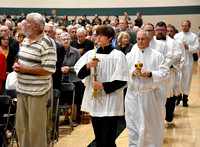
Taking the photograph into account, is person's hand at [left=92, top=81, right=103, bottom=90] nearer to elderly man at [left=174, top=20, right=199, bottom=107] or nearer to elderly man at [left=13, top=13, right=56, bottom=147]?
elderly man at [left=13, top=13, right=56, bottom=147]

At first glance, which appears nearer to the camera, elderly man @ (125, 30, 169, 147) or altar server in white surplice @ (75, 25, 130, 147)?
altar server in white surplice @ (75, 25, 130, 147)

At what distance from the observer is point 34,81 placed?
4.78m

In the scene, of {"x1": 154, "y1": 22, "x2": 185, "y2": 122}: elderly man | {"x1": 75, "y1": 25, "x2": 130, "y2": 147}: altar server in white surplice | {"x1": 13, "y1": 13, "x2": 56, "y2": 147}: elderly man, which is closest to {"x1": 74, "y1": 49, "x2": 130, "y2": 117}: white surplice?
{"x1": 75, "y1": 25, "x2": 130, "y2": 147}: altar server in white surplice

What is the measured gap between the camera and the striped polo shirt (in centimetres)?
475

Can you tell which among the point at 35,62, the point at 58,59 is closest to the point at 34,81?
the point at 35,62

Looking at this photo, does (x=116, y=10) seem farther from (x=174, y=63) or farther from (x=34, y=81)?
(x=34, y=81)

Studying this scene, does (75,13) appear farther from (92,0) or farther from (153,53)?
(153,53)

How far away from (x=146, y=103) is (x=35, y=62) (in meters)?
2.10

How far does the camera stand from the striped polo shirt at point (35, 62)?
4754 millimetres

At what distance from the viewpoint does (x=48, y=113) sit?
202 inches

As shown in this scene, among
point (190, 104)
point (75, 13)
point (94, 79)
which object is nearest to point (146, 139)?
point (94, 79)

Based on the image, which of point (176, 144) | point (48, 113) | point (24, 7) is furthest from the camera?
point (24, 7)

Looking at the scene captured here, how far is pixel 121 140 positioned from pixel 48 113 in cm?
228

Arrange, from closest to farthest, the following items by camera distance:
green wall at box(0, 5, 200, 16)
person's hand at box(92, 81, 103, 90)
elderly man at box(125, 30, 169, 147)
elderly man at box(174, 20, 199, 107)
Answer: person's hand at box(92, 81, 103, 90)
elderly man at box(125, 30, 169, 147)
elderly man at box(174, 20, 199, 107)
green wall at box(0, 5, 200, 16)
